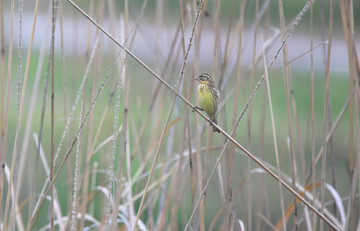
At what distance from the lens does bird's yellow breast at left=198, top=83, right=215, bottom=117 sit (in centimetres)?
260

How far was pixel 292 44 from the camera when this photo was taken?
30.4 ft

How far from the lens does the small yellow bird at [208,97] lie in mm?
2603

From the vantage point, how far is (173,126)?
245cm

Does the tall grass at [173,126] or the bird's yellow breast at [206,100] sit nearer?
the tall grass at [173,126]

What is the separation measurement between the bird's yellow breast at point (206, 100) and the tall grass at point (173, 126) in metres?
0.08

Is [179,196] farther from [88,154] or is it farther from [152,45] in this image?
[152,45]

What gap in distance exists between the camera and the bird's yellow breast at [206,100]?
260 centimetres

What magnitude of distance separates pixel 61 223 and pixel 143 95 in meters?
4.27

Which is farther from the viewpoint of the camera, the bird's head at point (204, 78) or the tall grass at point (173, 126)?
the bird's head at point (204, 78)

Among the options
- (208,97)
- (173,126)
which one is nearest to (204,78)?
(208,97)

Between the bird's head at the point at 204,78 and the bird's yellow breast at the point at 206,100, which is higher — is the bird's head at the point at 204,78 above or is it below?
above

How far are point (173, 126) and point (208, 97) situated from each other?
0.28 metres

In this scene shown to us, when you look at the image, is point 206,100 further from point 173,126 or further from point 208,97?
point 173,126

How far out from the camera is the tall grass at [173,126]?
5.73 feet
